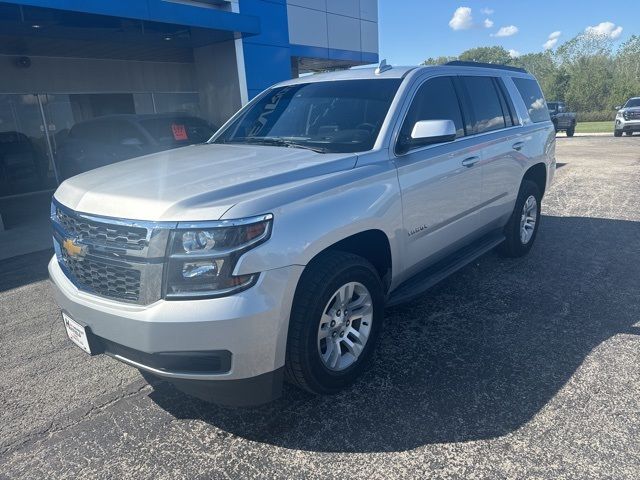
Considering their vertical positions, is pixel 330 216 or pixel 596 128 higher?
pixel 330 216

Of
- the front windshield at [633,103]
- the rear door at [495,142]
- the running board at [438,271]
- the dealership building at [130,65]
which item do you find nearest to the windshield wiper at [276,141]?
the running board at [438,271]

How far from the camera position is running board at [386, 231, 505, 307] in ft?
11.3

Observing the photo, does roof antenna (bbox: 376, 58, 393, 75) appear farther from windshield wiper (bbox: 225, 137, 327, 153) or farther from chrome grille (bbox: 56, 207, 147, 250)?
chrome grille (bbox: 56, 207, 147, 250)

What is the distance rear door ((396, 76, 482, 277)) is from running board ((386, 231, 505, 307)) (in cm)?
10

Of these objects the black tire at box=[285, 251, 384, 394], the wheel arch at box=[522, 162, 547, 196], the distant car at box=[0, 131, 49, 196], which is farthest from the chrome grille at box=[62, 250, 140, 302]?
the distant car at box=[0, 131, 49, 196]

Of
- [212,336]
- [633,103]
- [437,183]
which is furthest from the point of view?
[633,103]

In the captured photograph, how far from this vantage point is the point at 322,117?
3.76 metres

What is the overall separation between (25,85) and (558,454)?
14.0 m

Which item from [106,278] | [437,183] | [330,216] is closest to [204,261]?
[106,278]

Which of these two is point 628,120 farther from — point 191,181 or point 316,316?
point 191,181

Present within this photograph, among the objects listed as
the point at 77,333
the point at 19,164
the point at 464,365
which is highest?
the point at 19,164

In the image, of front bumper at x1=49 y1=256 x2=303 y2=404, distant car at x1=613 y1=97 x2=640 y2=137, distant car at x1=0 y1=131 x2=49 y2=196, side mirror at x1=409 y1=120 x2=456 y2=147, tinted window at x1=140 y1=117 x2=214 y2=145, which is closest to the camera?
front bumper at x1=49 y1=256 x2=303 y2=404

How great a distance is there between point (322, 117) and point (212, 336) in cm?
211

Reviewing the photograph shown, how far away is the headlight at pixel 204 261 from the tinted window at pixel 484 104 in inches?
112
